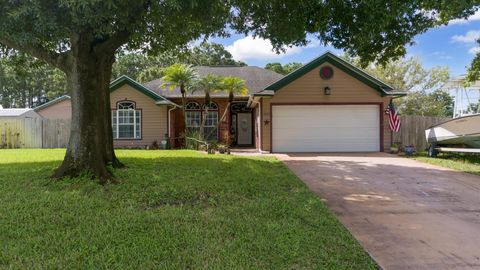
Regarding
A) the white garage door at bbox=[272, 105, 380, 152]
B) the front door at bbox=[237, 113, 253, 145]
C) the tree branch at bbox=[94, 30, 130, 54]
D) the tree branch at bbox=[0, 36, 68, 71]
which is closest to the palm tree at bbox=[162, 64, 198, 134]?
the white garage door at bbox=[272, 105, 380, 152]

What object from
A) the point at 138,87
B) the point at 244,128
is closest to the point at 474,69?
the point at 244,128

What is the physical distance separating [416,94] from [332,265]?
3034 cm

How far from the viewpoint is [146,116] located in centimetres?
1927

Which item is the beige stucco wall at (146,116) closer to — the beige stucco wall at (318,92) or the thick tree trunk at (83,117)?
the beige stucco wall at (318,92)

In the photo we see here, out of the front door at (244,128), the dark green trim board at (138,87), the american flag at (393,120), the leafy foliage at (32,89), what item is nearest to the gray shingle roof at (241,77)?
the dark green trim board at (138,87)

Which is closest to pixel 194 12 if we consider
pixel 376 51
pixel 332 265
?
pixel 376 51

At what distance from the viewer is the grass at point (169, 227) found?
3723 mm

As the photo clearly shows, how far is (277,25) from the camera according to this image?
28.9 feet

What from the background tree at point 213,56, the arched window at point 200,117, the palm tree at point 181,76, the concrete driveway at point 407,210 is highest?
the background tree at point 213,56

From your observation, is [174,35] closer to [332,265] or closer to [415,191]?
[415,191]

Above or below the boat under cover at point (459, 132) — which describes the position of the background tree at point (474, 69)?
above

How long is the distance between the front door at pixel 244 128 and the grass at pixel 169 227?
44.4ft

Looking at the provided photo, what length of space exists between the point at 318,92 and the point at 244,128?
6.40m

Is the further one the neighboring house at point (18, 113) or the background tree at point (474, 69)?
the neighboring house at point (18, 113)
